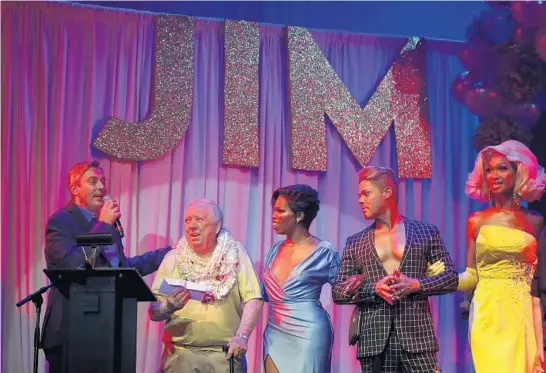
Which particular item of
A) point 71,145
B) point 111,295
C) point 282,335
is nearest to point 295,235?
point 282,335

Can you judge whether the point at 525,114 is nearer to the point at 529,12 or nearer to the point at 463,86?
the point at 463,86

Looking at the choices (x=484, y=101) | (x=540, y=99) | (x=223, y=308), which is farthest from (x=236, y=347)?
(x=540, y=99)

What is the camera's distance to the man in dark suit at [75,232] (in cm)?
532

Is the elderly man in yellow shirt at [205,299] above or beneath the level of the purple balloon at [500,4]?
beneath

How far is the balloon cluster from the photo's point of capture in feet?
20.4

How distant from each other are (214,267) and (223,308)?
0.27 m

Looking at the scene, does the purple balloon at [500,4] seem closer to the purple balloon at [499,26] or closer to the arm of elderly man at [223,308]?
the purple balloon at [499,26]

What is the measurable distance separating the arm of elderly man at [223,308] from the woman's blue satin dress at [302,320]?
0.18 m

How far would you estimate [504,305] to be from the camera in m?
5.27

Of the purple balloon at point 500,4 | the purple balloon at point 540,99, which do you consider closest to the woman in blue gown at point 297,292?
the purple balloon at point 540,99

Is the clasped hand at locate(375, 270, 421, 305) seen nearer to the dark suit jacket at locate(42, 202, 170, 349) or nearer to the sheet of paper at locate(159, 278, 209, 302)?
the sheet of paper at locate(159, 278, 209, 302)

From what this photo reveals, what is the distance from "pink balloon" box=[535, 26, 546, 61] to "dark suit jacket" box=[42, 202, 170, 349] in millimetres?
3262

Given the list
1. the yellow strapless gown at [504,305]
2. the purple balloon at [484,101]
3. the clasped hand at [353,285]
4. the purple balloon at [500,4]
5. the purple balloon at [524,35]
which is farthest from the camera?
the purple balloon at [484,101]

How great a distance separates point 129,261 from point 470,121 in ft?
12.0
